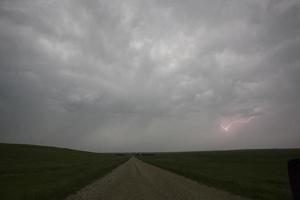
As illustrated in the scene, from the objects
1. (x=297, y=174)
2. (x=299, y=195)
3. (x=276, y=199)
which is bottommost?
(x=276, y=199)

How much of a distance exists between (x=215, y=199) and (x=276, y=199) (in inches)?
168

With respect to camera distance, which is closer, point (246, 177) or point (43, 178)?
point (43, 178)

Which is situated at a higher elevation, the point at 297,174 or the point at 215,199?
the point at 297,174

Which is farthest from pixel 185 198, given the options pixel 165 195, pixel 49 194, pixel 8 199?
pixel 8 199

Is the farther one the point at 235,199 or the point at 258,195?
the point at 258,195

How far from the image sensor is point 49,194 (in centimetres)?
1773

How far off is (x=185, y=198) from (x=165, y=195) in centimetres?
138

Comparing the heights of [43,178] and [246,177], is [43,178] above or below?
above

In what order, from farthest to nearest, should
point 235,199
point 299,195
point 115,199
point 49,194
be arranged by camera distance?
1. point 49,194
2. point 235,199
3. point 115,199
4. point 299,195

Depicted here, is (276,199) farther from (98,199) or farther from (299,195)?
(299,195)

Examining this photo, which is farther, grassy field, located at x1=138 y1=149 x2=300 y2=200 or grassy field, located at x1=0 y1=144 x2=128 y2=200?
grassy field, located at x1=138 y1=149 x2=300 y2=200

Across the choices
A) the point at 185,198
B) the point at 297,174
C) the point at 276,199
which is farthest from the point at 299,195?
the point at 276,199

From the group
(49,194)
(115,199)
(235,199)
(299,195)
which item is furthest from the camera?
(49,194)

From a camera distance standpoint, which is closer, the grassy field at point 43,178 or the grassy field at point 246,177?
the grassy field at point 43,178
